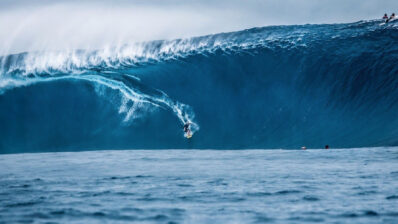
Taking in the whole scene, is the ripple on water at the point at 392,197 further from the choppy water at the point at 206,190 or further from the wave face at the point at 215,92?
the wave face at the point at 215,92

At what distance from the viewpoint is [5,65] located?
25969 mm

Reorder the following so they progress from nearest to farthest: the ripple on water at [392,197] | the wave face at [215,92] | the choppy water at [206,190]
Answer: the choppy water at [206,190] < the ripple on water at [392,197] < the wave face at [215,92]

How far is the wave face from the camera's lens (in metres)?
20.5

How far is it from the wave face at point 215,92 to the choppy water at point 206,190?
15.9 ft

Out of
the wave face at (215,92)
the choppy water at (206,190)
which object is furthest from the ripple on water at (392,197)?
the wave face at (215,92)

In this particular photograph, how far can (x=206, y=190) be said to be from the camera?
31.5 feet

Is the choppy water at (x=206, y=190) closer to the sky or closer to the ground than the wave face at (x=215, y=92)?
closer to the ground

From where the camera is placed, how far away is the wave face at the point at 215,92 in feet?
67.4

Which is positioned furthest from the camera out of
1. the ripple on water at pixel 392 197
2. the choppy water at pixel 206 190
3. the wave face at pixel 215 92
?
the wave face at pixel 215 92

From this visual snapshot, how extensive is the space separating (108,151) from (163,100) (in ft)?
10.6

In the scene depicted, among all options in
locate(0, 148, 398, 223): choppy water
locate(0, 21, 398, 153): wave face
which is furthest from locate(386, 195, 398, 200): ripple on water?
locate(0, 21, 398, 153): wave face

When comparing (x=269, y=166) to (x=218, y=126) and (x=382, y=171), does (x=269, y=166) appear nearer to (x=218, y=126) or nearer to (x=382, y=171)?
(x=382, y=171)

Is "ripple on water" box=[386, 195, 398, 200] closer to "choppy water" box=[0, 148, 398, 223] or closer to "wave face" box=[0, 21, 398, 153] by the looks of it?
"choppy water" box=[0, 148, 398, 223]

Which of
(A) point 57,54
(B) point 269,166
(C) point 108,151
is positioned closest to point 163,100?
(C) point 108,151
